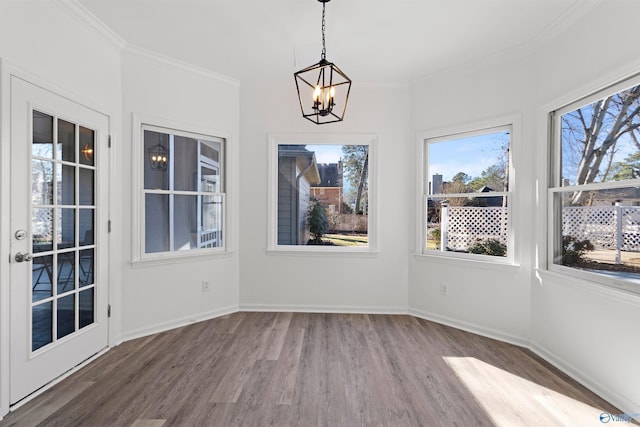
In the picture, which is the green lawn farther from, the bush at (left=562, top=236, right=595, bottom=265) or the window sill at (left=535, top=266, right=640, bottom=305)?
the bush at (left=562, top=236, right=595, bottom=265)

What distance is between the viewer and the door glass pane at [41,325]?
7.15ft

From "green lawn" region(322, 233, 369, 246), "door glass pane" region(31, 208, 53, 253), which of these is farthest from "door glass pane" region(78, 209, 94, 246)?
"green lawn" region(322, 233, 369, 246)

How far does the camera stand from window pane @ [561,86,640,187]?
2.12 m

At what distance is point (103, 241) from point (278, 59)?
8.02ft

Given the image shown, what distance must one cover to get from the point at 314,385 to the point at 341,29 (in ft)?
9.47

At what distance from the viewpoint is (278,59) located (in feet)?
10.8

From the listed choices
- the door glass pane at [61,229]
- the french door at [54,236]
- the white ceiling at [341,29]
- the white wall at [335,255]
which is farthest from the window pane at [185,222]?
the white ceiling at [341,29]

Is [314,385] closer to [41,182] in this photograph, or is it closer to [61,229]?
[61,229]

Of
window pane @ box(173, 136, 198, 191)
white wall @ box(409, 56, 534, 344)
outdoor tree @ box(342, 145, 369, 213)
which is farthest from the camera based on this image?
outdoor tree @ box(342, 145, 369, 213)

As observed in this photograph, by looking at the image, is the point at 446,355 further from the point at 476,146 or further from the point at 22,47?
the point at 22,47

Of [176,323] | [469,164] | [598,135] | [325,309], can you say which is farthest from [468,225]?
[176,323]

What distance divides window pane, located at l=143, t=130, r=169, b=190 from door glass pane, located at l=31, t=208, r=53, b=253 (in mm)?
1027

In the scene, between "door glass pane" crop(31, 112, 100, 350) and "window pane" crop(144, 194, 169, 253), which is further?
"window pane" crop(144, 194, 169, 253)

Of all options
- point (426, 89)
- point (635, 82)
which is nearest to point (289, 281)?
point (426, 89)
